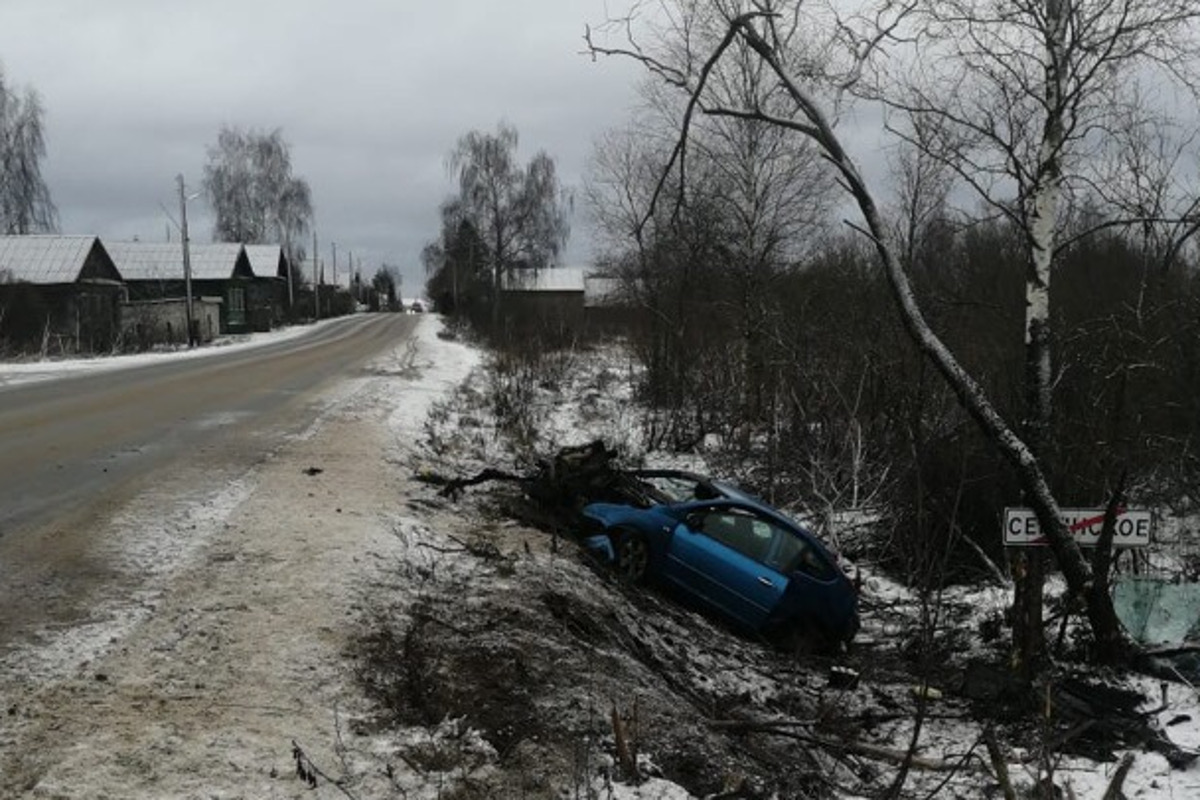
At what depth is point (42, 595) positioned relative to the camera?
6.32 m

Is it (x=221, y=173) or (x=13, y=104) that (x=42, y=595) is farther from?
(x=221, y=173)

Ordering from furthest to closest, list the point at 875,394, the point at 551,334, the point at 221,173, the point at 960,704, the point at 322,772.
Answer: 1. the point at 221,173
2. the point at 551,334
3. the point at 875,394
4. the point at 960,704
5. the point at 322,772

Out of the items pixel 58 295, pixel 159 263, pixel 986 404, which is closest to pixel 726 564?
pixel 986 404

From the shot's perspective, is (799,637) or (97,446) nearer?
(799,637)

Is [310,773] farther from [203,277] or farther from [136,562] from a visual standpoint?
[203,277]

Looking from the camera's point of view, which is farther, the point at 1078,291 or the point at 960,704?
the point at 1078,291

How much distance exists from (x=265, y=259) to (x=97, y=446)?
61006mm

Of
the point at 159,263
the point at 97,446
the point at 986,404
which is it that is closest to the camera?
the point at 986,404

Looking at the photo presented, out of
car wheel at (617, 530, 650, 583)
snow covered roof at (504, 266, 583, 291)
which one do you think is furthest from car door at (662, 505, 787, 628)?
snow covered roof at (504, 266, 583, 291)

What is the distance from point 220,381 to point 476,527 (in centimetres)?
1362

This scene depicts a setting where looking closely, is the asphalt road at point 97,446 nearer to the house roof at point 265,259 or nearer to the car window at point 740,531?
the car window at point 740,531

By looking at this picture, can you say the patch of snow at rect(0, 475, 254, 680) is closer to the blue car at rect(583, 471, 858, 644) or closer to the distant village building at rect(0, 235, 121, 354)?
the blue car at rect(583, 471, 858, 644)

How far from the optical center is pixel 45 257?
43500 mm

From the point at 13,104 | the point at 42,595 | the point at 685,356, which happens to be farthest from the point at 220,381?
the point at 13,104
